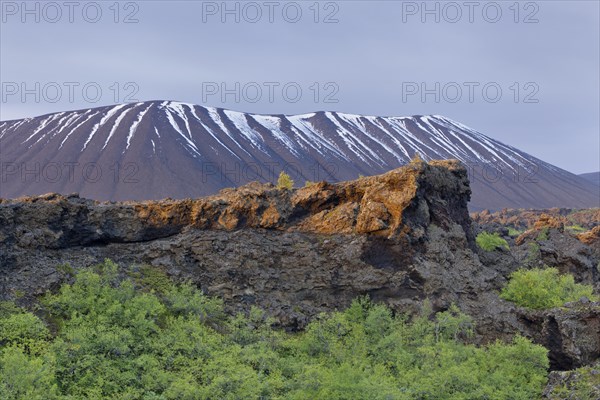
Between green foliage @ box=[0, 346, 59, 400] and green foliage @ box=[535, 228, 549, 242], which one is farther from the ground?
green foliage @ box=[535, 228, 549, 242]

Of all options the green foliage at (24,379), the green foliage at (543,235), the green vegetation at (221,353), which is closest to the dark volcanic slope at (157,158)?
the green foliage at (543,235)

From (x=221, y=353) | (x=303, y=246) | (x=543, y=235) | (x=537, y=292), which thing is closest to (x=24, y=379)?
(x=221, y=353)

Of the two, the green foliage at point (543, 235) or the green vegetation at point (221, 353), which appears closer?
the green vegetation at point (221, 353)

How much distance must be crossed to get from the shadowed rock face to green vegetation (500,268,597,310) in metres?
1.35

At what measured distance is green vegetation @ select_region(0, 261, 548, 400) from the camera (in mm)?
21672

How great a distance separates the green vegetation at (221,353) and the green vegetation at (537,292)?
5.80m

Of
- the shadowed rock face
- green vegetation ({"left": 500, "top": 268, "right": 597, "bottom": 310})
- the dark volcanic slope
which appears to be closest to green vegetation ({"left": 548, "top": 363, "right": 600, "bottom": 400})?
the shadowed rock face

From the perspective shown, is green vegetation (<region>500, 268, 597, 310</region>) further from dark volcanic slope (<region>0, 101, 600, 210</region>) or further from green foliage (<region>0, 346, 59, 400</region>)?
dark volcanic slope (<region>0, 101, 600, 210</region>)

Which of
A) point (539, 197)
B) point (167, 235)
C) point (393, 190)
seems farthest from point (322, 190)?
point (539, 197)

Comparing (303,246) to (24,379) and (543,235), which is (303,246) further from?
(543,235)

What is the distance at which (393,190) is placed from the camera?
34.5 m

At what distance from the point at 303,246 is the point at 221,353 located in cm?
1057

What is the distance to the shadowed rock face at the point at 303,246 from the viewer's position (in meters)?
31.9

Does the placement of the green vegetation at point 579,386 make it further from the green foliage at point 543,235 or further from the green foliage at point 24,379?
A: the green foliage at point 543,235
